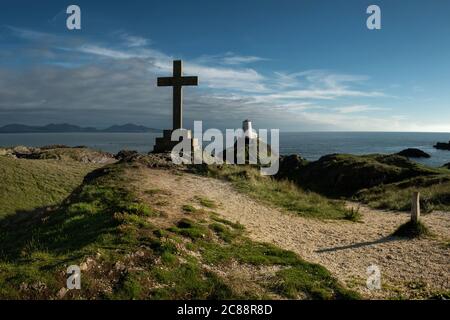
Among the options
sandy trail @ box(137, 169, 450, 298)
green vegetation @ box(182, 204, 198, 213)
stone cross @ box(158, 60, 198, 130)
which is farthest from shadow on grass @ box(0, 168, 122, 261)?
stone cross @ box(158, 60, 198, 130)

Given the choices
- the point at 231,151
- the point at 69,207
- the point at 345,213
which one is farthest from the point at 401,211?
the point at 231,151

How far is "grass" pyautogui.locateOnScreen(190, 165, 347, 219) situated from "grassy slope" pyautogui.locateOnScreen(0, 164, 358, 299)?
572cm

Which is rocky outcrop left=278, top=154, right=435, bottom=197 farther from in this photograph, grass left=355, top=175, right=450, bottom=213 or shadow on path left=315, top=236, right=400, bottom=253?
shadow on path left=315, top=236, right=400, bottom=253

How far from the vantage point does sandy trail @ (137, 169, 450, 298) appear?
9156 millimetres

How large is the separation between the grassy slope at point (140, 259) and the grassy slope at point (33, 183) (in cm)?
861

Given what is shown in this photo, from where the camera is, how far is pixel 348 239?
12.8 meters

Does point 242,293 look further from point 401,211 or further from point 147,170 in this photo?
point 401,211

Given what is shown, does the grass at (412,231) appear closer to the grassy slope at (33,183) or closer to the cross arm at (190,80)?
the cross arm at (190,80)

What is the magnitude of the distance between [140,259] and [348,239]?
7.60 m

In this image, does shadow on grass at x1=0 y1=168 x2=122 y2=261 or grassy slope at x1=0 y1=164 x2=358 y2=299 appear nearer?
A: grassy slope at x1=0 y1=164 x2=358 y2=299

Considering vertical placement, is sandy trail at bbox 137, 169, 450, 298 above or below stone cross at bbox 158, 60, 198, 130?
below

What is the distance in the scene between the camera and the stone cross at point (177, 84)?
2322cm

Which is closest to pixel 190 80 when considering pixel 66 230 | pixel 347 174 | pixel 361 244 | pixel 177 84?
pixel 177 84

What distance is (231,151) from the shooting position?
36281 mm
